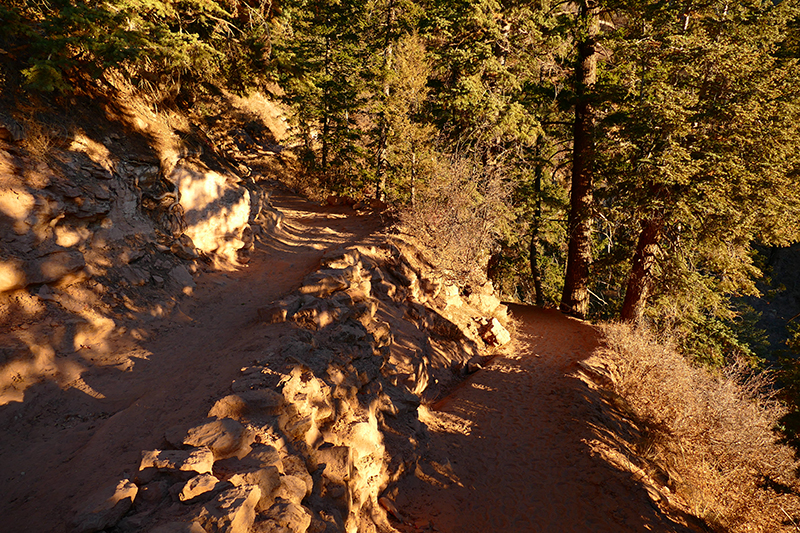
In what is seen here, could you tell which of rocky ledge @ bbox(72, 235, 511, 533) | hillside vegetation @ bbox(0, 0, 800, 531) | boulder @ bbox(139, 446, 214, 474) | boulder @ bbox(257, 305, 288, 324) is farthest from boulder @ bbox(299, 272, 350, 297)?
boulder @ bbox(139, 446, 214, 474)

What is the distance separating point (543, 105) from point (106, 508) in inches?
711

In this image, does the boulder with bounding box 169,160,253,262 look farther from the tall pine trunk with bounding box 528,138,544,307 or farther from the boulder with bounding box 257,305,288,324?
the tall pine trunk with bounding box 528,138,544,307

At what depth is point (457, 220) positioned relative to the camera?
44.0 feet

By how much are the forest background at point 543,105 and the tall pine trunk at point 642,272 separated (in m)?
0.06

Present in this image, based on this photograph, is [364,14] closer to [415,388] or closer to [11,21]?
[11,21]

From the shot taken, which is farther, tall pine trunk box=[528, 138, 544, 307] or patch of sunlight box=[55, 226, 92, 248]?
tall pine trunk box=[528, 138, 544, 307]

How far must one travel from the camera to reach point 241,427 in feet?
15.1

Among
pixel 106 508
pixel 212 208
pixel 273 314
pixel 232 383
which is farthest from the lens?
pixel 212 208

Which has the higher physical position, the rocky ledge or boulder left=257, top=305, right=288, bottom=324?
boulder left=257, top=305, right=288, bottom=324

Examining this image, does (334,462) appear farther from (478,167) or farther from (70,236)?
(478,167)

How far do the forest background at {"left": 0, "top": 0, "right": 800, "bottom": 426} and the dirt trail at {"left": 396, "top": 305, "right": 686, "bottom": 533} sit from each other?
16.2ft

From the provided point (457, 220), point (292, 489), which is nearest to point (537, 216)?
point (457, 220)

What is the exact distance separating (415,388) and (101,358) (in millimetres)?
6151

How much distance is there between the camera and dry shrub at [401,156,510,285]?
43.7 feet
